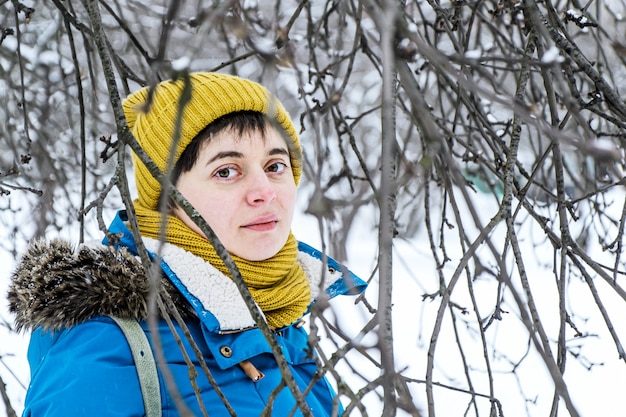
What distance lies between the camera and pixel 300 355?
4.85 ft

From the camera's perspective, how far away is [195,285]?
1.28 meters

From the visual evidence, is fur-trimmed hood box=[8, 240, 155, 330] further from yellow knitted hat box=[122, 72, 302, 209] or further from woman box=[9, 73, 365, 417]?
yellow knitted hat box=[122, 72, 302, 209]

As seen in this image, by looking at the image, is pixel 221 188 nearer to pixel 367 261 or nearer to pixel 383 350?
pixel 383 350

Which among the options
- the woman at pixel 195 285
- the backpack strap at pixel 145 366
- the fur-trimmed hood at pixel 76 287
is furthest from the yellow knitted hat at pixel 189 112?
the backpack strap at pixel 145 366

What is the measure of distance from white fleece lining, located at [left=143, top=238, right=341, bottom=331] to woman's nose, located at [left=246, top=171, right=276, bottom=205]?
0.14 meters

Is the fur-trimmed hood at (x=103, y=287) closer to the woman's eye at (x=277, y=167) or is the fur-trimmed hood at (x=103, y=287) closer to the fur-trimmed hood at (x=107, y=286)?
the fur-trimmed hood at (x=107, y=286)

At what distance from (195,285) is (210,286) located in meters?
0.03

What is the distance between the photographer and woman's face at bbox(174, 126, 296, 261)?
4.46ft

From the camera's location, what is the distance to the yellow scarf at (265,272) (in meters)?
1.36

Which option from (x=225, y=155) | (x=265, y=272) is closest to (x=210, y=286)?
(x=265, y=272)

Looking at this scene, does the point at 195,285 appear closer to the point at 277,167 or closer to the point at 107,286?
the point at 107,286

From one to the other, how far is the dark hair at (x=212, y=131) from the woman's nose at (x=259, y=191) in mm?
96

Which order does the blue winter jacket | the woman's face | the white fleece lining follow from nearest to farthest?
1. the blue winter jacket
2. the white fleece lining
3. the woman's face

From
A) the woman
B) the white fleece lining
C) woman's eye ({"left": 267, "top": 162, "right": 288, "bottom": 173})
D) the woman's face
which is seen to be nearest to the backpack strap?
the woman
